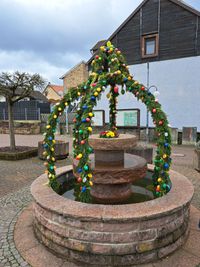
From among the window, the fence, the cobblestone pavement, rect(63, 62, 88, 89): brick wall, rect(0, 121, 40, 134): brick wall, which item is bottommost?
the cobblestone pavement

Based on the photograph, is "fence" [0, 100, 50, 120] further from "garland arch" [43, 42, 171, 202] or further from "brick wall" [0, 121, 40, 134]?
"garland arch" [43, 42, 171, 202]

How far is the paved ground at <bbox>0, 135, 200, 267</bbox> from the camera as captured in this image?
9.53 ft

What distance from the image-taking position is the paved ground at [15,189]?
9.53 feet

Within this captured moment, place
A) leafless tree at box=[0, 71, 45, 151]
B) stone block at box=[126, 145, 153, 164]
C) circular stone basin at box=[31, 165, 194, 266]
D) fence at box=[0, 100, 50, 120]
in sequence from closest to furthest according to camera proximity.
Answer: circular stone basin at box=[31, 165, 194, 266] → stone block at box=[126, 145, 153, 164] → leafless tree at box=[0, 71, 45, 151] → fence at box=[0, 100, 50, 120]

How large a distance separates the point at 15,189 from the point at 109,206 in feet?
12.2

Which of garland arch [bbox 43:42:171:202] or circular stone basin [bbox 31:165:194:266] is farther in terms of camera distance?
garland arch [bbox 43:42:171:202]

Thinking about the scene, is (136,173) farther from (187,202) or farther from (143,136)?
(143,136)

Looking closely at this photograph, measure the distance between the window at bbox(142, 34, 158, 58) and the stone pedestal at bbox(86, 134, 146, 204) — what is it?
13.0m

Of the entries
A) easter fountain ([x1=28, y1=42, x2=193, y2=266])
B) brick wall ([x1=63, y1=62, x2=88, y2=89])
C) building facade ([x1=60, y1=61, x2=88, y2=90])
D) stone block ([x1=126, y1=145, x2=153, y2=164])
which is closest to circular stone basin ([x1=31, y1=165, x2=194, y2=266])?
easter fountain ([x1=28, y1=42, x2=193, y2=266])

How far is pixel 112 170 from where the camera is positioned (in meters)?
3.39

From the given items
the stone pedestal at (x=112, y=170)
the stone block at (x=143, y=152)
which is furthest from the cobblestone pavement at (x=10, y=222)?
the stone block at (x=143, y=152)

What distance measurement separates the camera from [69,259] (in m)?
2.67

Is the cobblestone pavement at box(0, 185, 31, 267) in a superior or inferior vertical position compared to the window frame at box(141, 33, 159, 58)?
inferior

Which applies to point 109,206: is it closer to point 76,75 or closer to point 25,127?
point 25,127
